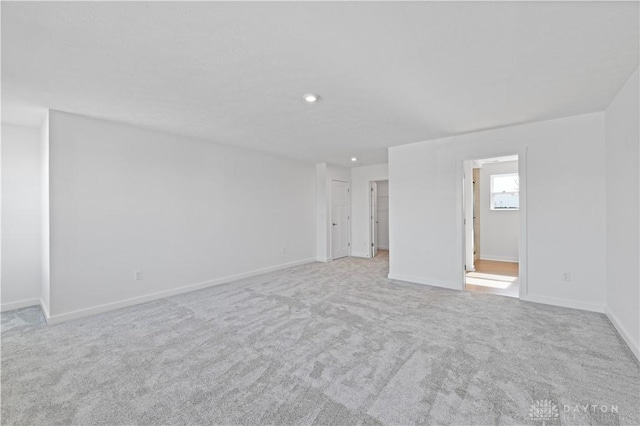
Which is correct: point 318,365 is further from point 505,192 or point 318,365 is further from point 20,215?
point 505,192

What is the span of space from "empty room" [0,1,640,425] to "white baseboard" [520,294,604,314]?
24mm

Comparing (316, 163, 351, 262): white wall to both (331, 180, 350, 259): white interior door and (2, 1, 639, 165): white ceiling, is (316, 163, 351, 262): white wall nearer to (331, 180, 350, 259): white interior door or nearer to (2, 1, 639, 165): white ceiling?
(331, 180, 350, 259): white interior door

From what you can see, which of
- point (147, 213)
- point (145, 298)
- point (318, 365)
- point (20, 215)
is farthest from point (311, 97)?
point (20, 215)

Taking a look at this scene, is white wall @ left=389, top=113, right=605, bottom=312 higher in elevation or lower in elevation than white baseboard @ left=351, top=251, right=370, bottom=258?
higher

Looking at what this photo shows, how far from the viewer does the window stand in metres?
6.35

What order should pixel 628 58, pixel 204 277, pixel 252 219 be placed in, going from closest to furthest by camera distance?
pixel 628 58, pixel 204 277, pixel 252 219

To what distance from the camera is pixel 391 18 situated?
1.65m

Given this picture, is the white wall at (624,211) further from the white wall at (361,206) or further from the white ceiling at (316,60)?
the white wall at (361,206)

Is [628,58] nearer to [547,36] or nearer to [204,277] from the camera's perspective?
[547,36]

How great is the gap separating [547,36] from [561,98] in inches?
57.0

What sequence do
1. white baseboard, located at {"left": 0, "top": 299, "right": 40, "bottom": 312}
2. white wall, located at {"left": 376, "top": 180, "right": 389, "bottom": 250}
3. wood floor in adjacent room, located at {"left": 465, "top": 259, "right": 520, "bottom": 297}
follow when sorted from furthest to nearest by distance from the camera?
white wall, located at {"left": 376, "top": 180, "right": 389, "bottom": 250} → wood floor in adjacent room, located at {"left": 465, "top": 259, "right": 520, "bottom": 297} → white baseboard, located at {"left": 0, "top": 299, "right": 40, "bottom": 312}

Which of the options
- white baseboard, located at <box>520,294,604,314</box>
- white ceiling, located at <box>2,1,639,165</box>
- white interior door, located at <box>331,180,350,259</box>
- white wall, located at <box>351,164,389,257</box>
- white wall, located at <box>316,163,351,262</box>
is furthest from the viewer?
white wall, located at <box>351,164,389,257</box>

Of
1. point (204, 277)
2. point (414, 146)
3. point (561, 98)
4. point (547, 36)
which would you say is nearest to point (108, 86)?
point (204, 277)

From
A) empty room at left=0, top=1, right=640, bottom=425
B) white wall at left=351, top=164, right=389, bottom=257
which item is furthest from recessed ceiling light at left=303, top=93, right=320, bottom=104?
white wall at left=351, top=164, right=389, bottom=257
